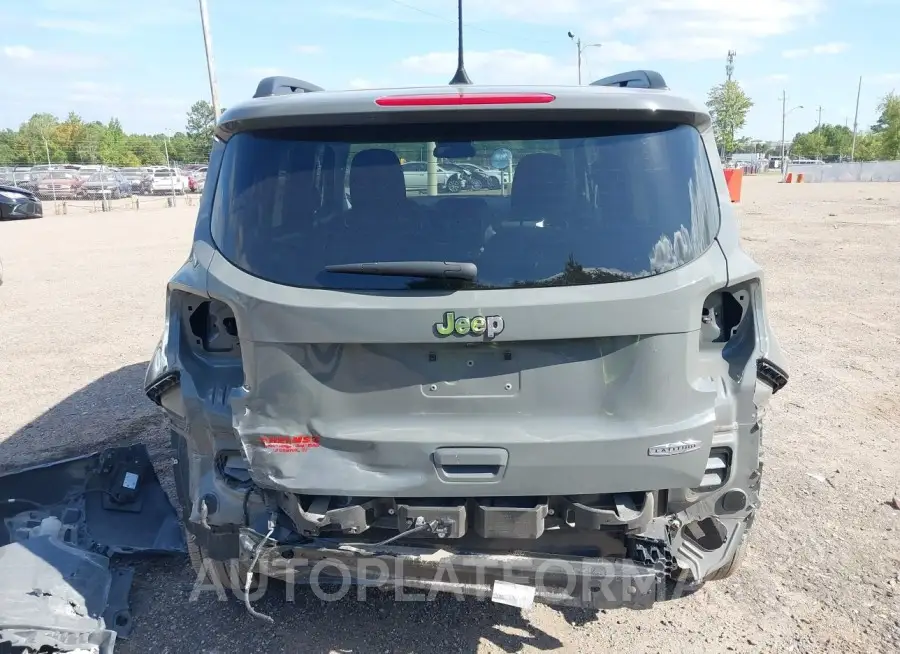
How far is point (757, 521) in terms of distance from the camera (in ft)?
12.9

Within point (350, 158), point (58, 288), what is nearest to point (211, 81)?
point (58, 288)

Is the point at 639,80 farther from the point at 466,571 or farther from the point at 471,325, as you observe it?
the point at 466,571

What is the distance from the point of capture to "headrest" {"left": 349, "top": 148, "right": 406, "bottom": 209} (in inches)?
97.6

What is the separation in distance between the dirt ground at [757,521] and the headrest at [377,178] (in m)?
1.91

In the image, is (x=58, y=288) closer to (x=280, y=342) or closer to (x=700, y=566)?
(x=280, y=342)

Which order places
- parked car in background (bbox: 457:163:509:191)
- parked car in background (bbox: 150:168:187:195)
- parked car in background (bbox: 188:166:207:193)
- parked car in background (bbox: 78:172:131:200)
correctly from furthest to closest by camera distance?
parked car in background (bbox: 188:166:207:193)
parked car in background (bbox: 150:168:187:195)
parked car in background (bbox: 78:172:131:200)
parked car in background (bbox: 457:163:509:191)

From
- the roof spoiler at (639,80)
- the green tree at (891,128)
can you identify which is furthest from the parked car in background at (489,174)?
the green tree at (891,128)

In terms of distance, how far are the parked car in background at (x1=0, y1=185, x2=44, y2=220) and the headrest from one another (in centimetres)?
2566

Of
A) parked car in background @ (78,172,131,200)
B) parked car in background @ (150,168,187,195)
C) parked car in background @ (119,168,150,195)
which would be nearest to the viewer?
parked car in background @ (78,172,131,200)

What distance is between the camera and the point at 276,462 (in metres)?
2.43

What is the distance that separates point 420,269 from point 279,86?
1475 mm

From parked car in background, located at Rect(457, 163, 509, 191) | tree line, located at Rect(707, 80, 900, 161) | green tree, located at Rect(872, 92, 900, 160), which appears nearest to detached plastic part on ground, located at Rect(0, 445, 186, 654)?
parked car in background, located at Rect(457, 163, 509, 191)

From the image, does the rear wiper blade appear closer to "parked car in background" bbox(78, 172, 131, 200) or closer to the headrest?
the headrest

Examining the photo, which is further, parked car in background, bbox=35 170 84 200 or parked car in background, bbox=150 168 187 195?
parked car in background, bbox=150 168 187 195
